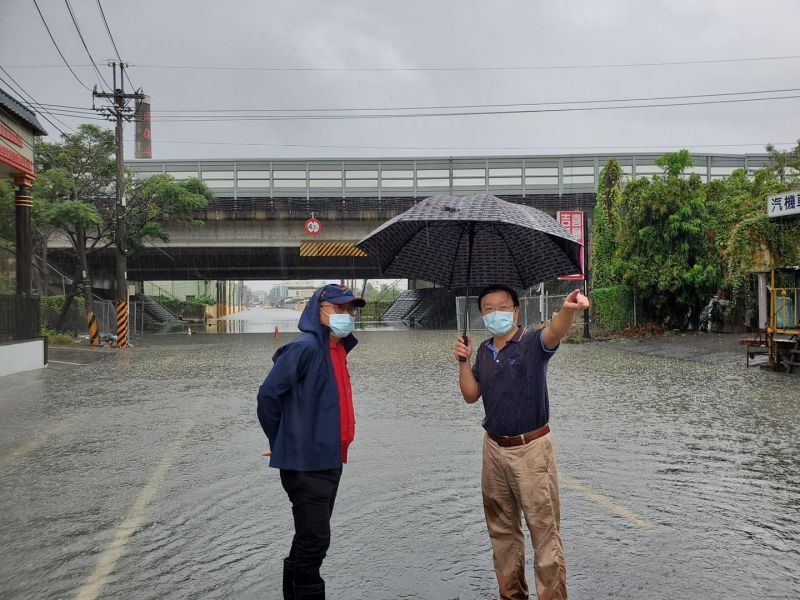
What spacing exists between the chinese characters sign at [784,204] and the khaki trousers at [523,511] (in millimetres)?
13723

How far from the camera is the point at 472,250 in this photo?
4570 millimetres

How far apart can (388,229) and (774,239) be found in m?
16.2

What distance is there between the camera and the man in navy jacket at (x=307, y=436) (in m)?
3.29

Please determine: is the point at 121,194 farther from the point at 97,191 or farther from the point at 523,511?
the point at 523,511

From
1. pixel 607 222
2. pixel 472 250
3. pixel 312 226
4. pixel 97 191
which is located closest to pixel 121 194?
pixel 97 191

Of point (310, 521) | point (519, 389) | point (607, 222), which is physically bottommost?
point (310, 521)

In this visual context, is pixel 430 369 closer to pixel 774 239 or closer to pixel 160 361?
pixel 160 361

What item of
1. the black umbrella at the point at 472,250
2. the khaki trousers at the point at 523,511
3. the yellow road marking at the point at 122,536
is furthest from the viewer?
the black umbrella at the point at 472,250

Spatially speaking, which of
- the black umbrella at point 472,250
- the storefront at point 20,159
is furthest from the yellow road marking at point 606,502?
the storefront at point 20,159

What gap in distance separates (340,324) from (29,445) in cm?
618

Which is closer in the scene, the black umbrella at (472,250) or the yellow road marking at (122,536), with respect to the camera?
the yellow road marking at (122,536)

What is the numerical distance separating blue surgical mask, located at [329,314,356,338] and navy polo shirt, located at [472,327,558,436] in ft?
2.59

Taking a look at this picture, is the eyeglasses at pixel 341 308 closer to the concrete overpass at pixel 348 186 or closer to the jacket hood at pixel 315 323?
the jacket hood at pixel 315 323

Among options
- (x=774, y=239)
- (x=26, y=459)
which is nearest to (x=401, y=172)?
(x=774, y=239)
